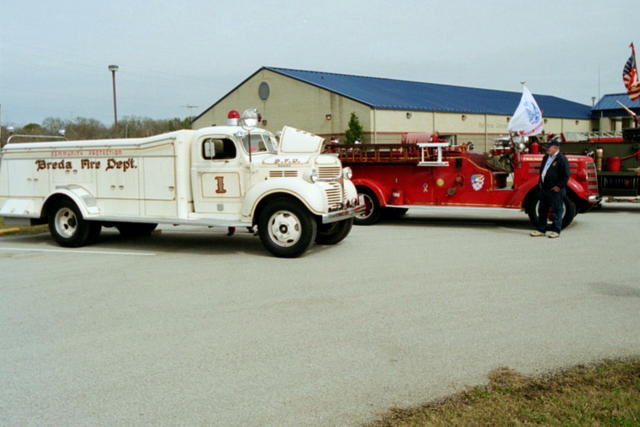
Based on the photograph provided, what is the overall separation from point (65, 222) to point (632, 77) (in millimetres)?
17123

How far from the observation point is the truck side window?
35.3 feet

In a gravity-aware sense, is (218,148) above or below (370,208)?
above

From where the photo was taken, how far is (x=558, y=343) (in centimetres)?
566

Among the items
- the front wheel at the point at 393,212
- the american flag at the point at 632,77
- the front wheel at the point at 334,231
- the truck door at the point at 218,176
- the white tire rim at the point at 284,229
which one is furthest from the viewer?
the american flag at the point at 632,77

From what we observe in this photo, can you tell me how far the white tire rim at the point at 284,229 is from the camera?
1009 centimetres

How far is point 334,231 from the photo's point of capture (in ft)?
37.8

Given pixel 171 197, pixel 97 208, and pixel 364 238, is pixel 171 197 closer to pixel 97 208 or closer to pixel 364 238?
pixel 97 208

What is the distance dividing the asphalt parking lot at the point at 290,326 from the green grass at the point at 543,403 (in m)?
0.20

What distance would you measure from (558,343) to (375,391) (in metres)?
2.00

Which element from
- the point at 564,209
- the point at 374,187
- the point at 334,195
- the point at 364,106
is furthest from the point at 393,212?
the point at 364,106

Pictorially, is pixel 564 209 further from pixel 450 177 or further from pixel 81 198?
pixel 81 198

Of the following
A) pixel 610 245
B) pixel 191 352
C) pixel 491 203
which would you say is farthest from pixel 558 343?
pixel 491 203

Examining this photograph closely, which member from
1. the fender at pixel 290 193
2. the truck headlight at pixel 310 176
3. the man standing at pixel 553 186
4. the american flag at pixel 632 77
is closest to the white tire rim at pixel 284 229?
A: the fender at pixel 290 193

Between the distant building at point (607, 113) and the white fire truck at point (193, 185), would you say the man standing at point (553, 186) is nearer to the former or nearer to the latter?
the white fire truck at point (193, 185)
